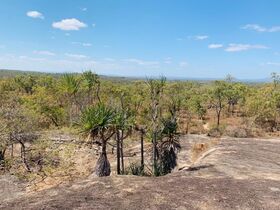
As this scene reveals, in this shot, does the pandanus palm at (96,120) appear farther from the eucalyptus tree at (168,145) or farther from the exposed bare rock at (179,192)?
the exposed bare rock at (179,192)

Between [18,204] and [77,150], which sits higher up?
[18,204]

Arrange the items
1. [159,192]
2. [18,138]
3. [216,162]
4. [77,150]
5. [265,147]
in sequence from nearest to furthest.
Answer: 1. [159,192]
2. [216,162]
3. [265,147]
4. [18,138]
5. [77,150]

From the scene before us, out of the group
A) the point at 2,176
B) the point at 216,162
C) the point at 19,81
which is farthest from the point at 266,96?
the point at 19,81

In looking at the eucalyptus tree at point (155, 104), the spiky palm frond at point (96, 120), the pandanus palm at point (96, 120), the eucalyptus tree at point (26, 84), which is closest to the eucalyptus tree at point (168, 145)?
the eucalyptus tree at point (155, 104)

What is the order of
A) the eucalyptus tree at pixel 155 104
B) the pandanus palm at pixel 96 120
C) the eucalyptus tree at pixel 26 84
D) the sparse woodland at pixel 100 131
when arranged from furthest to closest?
the eucalyptus tree at pixel 26 84
the eucalyptus tree at pixel 155 104
the sparse woodland at pixel 100 131
the pandanus palm at pixel 96 120

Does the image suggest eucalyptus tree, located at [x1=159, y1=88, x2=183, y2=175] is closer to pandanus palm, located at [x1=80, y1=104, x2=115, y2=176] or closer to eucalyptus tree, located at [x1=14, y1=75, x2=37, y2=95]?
pandanus palm, located at [x1=80, y1=104, x2=115, y2=176]

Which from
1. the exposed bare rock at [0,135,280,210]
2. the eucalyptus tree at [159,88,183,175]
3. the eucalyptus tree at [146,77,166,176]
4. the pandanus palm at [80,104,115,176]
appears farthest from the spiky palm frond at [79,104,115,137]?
the exposed bare rock at [0,135,280,210]

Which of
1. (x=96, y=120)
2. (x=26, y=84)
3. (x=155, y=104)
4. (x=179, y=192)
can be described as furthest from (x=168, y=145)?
(x=26, y=84)

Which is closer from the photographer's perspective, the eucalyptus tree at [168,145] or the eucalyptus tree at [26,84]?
the eucalyptus tree at [168,145]

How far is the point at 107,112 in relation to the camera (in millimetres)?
21047

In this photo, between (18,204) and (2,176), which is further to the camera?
(2,176)

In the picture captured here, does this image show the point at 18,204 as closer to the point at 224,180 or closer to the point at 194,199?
the point at 194,199

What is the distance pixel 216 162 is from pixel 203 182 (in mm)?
4822

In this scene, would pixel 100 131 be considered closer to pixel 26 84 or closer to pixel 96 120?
pixel 96 120
